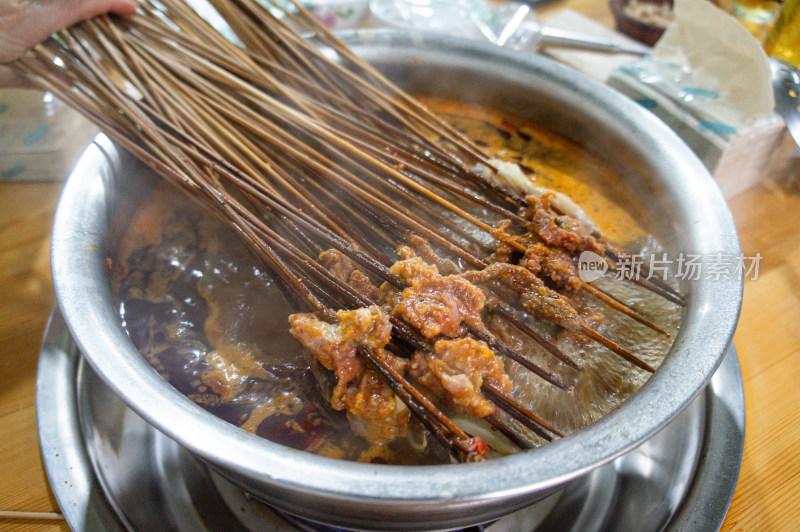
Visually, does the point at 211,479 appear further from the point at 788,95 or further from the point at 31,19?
the point at 788,95

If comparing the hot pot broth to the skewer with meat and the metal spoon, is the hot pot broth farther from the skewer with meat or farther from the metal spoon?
the metal spoon

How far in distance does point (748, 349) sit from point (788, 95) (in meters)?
1.25

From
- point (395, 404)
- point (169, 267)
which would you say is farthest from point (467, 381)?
point (169, 267)

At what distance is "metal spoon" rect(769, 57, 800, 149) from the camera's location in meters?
2.34

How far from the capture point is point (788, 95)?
2.39m

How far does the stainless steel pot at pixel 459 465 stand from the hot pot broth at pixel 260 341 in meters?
0.14

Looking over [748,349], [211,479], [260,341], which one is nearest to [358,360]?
[260,341]

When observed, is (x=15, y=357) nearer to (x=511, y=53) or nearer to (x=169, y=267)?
(x=169, y=267)

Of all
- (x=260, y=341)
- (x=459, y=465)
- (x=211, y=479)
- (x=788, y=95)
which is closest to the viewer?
(x=459, y=465)

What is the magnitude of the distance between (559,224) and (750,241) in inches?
64.0

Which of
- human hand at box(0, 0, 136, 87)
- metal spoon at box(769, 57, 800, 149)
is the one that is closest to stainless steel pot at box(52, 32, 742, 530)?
human hand at box(0, 0, 136, 87)

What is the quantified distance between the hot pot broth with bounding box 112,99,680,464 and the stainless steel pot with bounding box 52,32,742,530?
139 mm

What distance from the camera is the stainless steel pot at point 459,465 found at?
39.9 inches

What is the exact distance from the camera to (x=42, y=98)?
2643 mm
